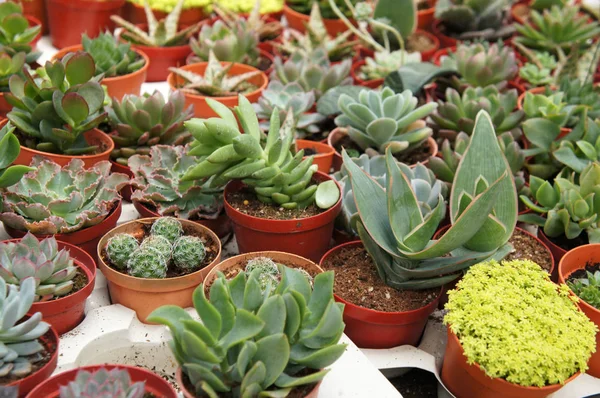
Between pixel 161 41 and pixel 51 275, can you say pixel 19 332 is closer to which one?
pixel 51 275

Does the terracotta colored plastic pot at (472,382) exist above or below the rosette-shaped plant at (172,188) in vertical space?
below

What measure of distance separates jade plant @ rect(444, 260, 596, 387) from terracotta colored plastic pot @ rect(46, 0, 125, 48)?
2.31 metres

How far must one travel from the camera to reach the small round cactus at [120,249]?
5.65ft

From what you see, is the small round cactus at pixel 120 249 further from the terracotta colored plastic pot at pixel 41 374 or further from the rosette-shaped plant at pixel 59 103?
the rosette-shaped plant at pixel 59 103

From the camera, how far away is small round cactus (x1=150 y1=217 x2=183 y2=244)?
71.9 inches

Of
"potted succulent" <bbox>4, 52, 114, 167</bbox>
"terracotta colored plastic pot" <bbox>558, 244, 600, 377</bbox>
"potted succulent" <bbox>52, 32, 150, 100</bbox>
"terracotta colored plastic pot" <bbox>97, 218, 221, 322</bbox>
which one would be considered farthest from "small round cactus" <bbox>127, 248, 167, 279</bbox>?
"terracotta colored plastic pot" <bbox>558, 244, 600, 377</bbox>

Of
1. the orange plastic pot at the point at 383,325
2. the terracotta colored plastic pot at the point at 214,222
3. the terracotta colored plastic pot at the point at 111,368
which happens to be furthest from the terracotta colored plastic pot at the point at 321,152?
the terracotta colored plastic pot at the point at 111,368

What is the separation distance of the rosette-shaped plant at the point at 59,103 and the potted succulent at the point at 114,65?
0.44 m

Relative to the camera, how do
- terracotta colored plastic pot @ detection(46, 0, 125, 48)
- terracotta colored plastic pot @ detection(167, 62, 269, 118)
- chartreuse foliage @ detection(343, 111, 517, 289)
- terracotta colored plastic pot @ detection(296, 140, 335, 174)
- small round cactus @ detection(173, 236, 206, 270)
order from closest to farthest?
chartreuse foliage @ detection(343, 111, 517, 289)
small round cactus @ detection(173, 236, 206, 270)
terracotta colored plastic pot @ detection(296, 140, 335, 174)
terracotta colored plastic pot @ detection(167, 62, 269, 118)
terracotta colored plastic pot @ detection(46, 0, 125, 48)

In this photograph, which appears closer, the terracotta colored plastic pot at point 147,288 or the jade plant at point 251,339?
Result: the jade plant at point 251,339

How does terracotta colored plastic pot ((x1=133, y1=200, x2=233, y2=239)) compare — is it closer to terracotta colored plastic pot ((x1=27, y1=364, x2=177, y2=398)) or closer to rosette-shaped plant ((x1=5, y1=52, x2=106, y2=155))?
rosette-shaped plant ((x1=5, y1=52, x2=106, y2=155))

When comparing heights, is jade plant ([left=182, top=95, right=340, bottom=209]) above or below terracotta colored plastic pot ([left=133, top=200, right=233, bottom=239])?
above

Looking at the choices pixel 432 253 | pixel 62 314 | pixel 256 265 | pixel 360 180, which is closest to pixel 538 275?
pixel 432 253

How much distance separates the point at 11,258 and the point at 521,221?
61.7 inches
